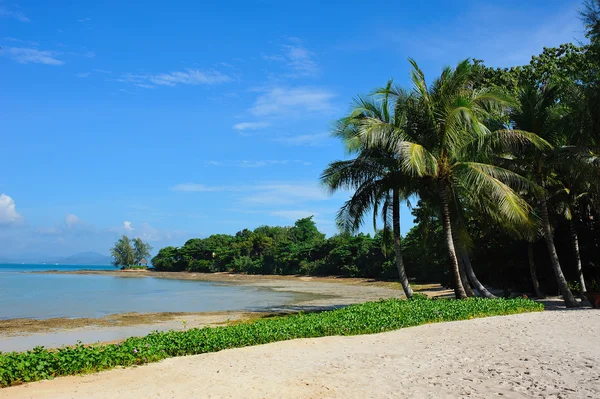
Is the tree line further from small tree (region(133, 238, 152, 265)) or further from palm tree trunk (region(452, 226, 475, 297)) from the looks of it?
small tree (region(133, 238, 152, 265))

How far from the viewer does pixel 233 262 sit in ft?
254

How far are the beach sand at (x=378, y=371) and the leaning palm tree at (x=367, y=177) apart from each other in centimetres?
822

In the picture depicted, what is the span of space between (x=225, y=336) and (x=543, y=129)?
12.7 meters

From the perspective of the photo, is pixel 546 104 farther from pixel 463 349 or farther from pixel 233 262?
pixel 233 262

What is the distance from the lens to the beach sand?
613cm

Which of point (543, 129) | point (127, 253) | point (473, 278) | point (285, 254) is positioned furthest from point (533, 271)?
point (127, 253)

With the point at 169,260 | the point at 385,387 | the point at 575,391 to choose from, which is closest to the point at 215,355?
the point at 385,387

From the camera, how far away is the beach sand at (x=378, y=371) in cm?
613

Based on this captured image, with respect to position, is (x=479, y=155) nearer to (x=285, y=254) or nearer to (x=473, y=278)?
(x=473, y=278)

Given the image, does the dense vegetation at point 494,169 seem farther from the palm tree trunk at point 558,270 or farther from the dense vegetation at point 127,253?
the dense vegetation at point 127,253

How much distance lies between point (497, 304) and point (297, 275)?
49.5 metres

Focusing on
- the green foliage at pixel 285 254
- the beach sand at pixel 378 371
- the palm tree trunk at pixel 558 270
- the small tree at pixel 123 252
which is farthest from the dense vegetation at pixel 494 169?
the small tree at pixel 123 252

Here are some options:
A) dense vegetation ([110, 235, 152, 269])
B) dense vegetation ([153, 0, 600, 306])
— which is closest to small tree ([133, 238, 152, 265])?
dense vegetation ([110, 235, 152, 269])

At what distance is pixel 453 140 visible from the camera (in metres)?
15.4
